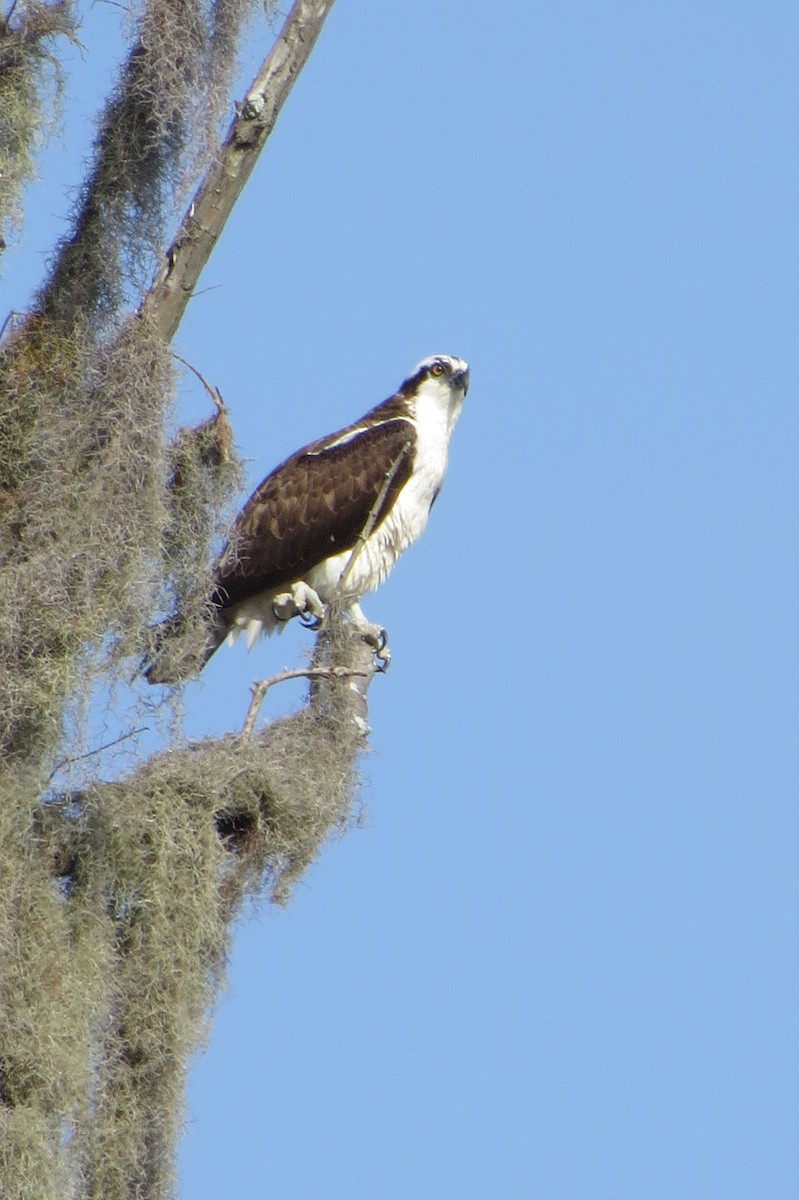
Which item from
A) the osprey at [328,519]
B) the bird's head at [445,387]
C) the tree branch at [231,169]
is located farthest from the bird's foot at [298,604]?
the tree branch at [231,169]

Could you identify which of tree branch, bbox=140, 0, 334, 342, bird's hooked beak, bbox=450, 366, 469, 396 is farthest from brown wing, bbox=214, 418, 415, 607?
tree branch, bbox=140, 0, 334, 342

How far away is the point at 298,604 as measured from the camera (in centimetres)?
816

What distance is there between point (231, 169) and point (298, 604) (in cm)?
252

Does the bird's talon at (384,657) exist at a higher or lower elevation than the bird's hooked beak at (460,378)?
lower

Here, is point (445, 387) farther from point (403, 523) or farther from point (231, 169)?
point (231, 169)

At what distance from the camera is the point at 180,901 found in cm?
555

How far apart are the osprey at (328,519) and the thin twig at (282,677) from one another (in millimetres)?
1250

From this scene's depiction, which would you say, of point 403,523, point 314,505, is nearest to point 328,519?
point 314,505

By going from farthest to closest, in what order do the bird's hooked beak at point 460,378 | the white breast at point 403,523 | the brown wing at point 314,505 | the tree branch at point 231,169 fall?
1. the bird's hooked beak at point 460,378
2. the white breast at point 403,523
3. the brown wing at point 314,505
4. the tree branch at point 231,169

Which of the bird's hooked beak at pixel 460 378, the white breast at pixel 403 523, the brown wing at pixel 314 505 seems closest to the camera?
the brown wing at pixel 314 505

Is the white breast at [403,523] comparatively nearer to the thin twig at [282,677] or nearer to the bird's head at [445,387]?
the bird's head at [445,387]

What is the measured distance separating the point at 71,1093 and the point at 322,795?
1.51 m

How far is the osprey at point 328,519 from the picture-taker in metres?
8.12

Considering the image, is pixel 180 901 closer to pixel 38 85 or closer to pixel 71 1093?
pixel 71 1093
